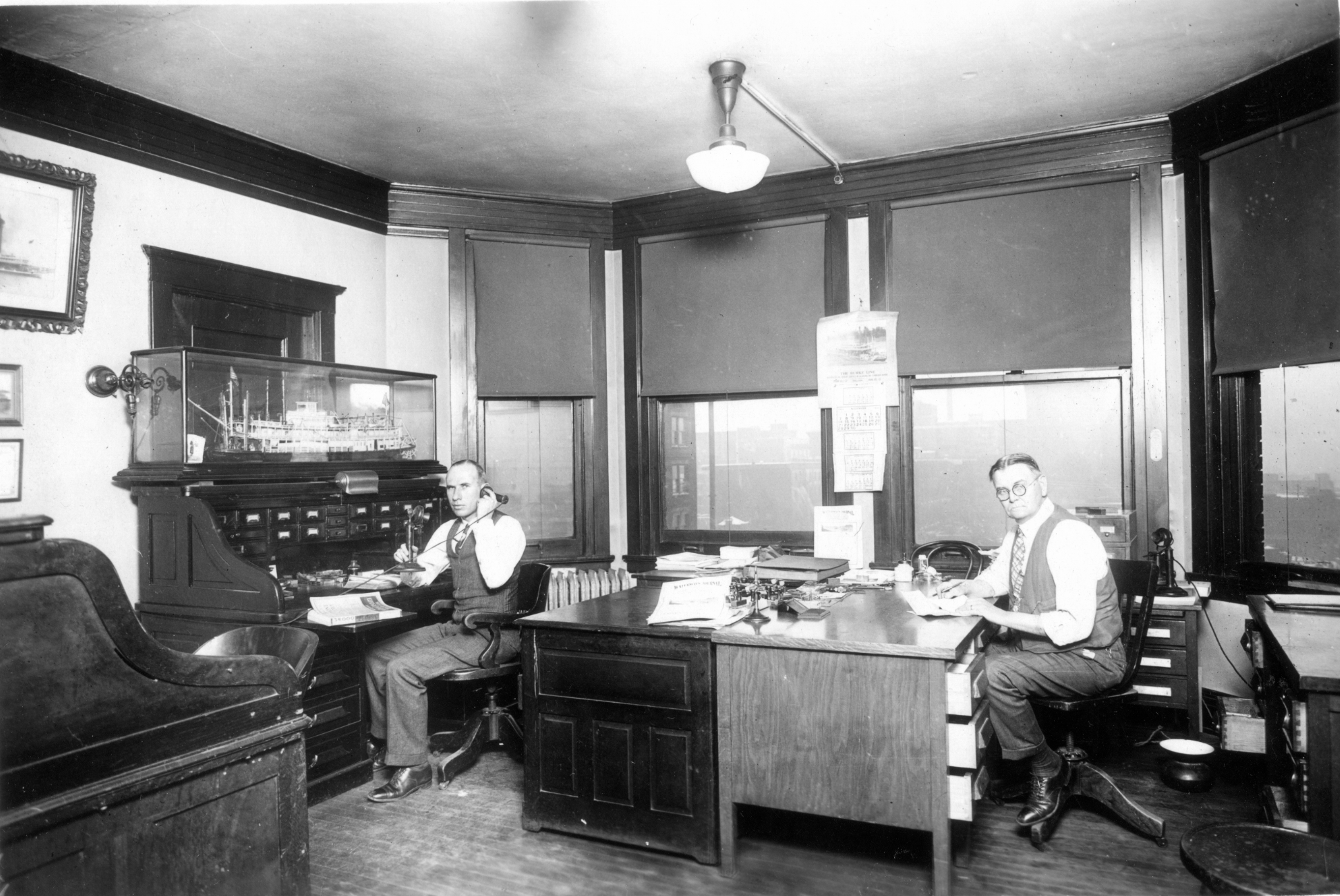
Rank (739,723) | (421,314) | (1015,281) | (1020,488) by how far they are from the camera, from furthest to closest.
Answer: (421,314), (1015,281), (1020,488), (739,723)

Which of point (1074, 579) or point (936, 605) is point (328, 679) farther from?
point (1074, 579)

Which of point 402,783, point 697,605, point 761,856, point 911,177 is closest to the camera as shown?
point 761,856

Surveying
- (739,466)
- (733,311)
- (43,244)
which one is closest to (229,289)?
(43,244)

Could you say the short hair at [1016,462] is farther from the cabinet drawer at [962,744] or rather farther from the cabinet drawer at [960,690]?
the cabinet drawer at [962,744]

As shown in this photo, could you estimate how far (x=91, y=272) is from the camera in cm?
357

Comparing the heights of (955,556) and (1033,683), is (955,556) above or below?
above

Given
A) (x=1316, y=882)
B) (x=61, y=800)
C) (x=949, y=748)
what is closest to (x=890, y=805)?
(x=949, y=748)

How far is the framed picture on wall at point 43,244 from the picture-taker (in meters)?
3.25

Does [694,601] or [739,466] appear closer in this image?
[694,601]

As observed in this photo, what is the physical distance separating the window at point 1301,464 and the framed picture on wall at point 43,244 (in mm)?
5050

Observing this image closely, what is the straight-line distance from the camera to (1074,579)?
3.19 metres

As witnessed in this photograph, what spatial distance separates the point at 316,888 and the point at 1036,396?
12.8 feet

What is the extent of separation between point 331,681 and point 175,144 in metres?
2.47

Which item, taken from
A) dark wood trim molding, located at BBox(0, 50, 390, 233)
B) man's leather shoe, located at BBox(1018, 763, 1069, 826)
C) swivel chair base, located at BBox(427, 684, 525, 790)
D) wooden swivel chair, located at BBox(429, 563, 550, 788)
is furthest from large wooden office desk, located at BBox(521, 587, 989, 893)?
dark wood trim molding, located at BBox(0, 50, 390, 233)
